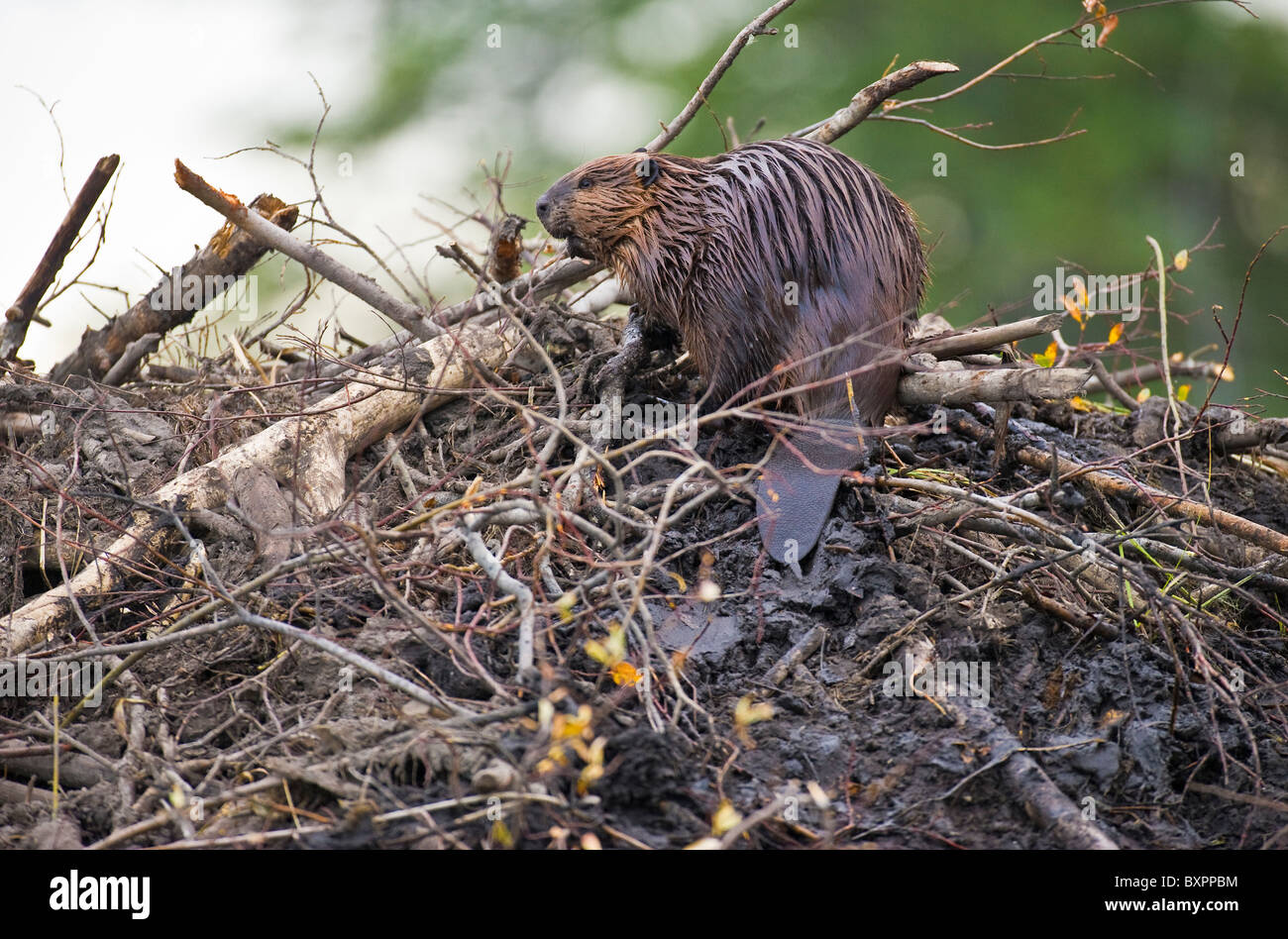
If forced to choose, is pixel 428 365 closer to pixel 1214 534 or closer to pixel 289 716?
pixel 289 716

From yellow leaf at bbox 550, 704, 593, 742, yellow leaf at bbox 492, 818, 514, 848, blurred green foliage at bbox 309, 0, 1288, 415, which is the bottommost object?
yellow leaf at bbox 492, 818, 514, 848

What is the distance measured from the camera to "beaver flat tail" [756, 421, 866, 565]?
2738 mm

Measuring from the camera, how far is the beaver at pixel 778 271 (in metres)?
2.85

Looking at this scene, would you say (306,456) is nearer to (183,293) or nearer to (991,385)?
(183,293)

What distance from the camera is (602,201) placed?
124 inches

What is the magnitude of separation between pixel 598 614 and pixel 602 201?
4.19 ft

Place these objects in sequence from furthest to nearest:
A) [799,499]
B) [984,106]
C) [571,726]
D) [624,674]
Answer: [984,106]
[799,499]
[624,674]
[571,726]

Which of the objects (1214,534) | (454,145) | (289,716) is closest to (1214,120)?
(454,145)

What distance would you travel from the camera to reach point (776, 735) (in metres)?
2.31

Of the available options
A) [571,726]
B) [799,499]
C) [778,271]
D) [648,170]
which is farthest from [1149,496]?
[571,726]

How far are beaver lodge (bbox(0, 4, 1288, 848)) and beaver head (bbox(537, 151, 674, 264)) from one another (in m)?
0.31

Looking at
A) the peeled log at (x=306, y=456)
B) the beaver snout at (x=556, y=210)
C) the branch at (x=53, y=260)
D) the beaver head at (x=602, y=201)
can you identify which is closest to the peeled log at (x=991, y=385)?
the beaver head at (x=602, y=201)

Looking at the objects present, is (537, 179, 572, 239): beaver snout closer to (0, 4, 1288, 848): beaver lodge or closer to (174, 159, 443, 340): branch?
(0, 4, 1288, 848): beaver lodge

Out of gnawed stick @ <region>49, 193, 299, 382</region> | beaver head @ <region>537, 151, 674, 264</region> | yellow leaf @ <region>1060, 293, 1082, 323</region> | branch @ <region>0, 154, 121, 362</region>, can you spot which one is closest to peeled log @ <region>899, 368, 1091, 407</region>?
yellow leaf @ <region>1060, 293, 1082, 323</region>
